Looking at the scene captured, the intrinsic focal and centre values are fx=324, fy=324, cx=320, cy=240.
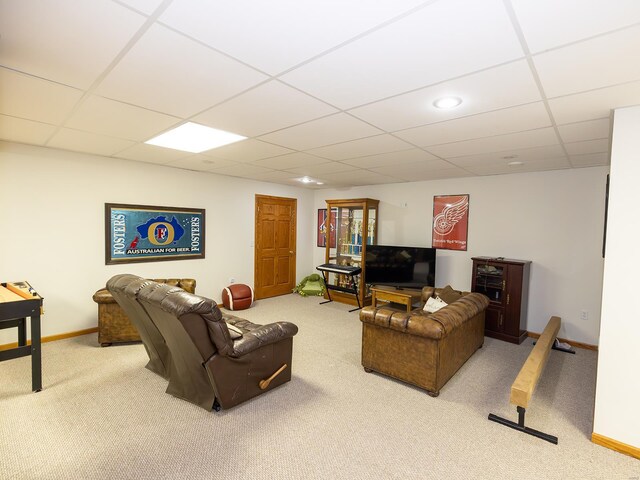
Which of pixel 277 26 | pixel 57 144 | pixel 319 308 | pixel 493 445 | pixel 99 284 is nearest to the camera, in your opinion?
pixel 277 26

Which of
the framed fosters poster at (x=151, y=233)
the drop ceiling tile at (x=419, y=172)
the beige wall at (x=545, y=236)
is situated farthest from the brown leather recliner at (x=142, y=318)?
the beige wall at (x=545, y=236)

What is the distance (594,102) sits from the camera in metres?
2.18

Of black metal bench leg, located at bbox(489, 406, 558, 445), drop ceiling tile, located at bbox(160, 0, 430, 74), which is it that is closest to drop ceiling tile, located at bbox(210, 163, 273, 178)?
drop ceiling tile, located at bbox(160, 0, 430, 74)

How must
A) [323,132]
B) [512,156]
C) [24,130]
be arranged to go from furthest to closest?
[512,156]
[24,130]
[323,132]

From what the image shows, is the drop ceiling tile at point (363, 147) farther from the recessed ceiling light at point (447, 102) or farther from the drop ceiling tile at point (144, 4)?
the drop ceiling tile at point (144, 4)

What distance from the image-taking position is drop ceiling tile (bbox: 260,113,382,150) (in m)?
2.71

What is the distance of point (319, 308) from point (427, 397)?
10.7 feet

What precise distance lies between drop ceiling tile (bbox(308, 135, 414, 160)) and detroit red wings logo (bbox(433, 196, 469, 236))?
2.33 meters

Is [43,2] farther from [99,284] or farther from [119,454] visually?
[99,284]

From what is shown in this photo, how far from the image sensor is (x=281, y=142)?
3.40 meters

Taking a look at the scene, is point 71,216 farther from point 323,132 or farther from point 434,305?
point 434,305

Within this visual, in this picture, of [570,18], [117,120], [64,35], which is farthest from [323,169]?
[570,18]

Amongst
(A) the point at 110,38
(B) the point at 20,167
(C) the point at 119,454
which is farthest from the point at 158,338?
(B) the point at 20,167

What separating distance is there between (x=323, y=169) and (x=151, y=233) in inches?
111
